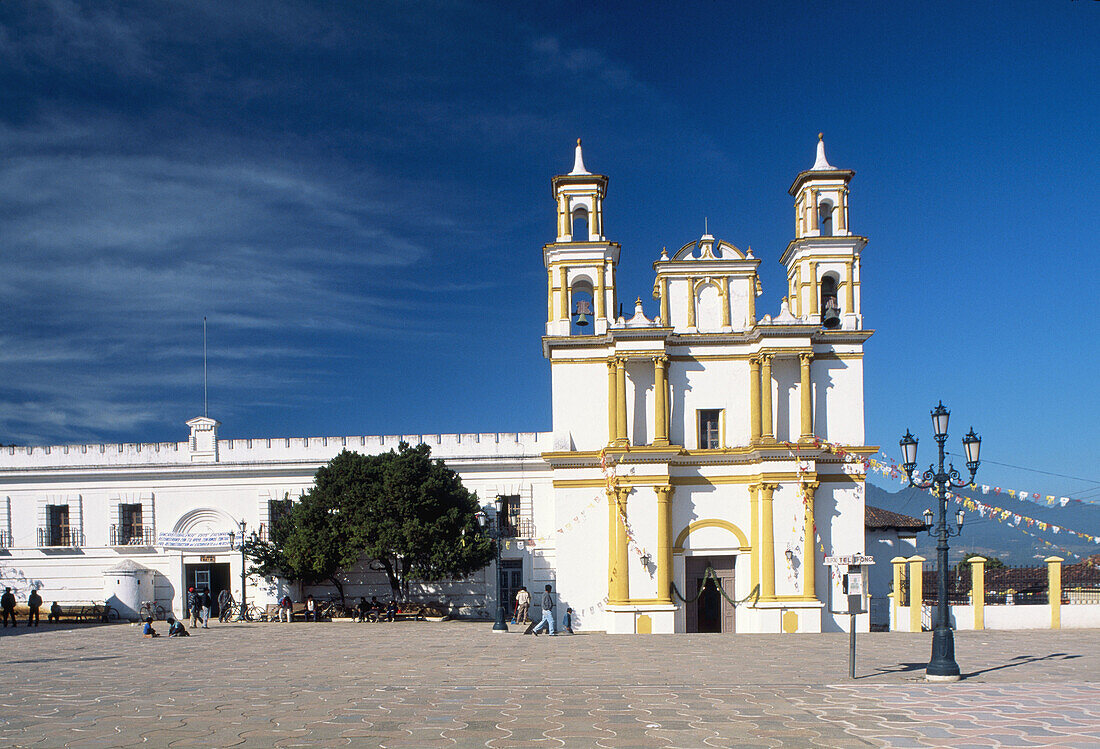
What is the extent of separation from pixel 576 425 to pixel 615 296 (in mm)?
4817

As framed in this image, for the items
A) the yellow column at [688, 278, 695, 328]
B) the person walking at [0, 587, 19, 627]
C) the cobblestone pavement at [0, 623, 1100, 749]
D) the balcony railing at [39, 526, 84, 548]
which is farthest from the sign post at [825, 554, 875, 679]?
the balcony railing at [39, 526, 84, 548]

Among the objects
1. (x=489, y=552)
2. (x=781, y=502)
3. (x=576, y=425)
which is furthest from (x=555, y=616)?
(x=781, y=502)

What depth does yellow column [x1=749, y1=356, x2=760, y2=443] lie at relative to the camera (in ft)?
93.1

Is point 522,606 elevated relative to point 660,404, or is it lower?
lower

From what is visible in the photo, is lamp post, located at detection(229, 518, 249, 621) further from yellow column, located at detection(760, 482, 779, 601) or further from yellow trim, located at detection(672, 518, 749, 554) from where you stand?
yellow column, located at detection(760, 482, 779, 601)

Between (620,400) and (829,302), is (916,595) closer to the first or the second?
(829,302)

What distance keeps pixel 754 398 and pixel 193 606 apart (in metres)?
20.3

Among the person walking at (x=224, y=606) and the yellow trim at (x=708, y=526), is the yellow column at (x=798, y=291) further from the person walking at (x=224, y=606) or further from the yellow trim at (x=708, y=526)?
the person walking at (x=224, y=606)

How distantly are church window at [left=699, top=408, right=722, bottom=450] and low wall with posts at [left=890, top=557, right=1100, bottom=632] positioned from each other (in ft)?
23.0

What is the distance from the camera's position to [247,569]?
32.0m

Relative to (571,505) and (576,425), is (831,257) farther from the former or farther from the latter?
(571,505)

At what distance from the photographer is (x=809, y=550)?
2766cm

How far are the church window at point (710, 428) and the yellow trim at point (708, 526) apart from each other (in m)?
2.48

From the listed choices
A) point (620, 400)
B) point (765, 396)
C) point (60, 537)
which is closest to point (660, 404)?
point (620, 400)
